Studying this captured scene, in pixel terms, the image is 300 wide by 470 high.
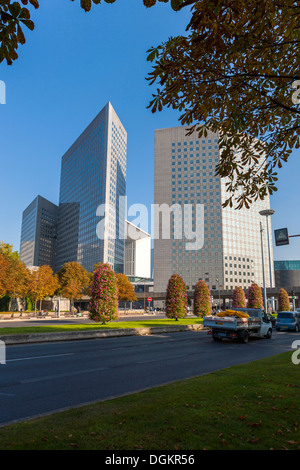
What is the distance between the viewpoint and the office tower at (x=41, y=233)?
16988cm

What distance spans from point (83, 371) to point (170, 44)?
888 cm

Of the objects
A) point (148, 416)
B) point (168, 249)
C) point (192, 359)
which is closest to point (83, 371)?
point (192, 359)

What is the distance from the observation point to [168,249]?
141 meters

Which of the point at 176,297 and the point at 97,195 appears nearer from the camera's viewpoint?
the point at 176,297

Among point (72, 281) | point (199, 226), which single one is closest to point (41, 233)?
point (199, 226)

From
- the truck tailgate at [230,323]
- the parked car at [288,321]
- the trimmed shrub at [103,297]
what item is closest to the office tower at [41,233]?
the trimmed shrub at [103,297]

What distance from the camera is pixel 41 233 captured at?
172 m

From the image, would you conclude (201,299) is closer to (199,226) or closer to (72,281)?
(72,281)

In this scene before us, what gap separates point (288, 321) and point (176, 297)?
38.0 feet

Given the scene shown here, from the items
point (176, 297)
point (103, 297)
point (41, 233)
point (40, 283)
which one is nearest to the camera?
point (103, 297)

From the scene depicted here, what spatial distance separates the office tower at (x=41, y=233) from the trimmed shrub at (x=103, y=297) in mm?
149335

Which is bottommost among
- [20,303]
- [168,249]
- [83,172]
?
[20,303]
